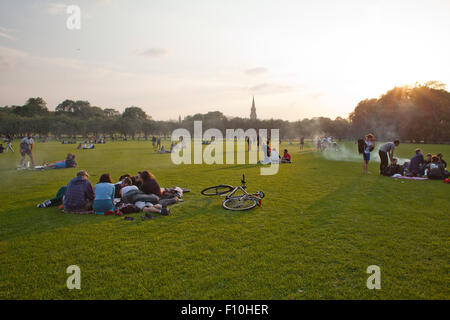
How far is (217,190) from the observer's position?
10.2 m

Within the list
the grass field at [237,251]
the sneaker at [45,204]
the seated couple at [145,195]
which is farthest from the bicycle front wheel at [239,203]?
the sneaker at [45,204]

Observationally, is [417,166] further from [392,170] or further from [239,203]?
[239,203]

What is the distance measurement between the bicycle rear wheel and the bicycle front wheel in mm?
858

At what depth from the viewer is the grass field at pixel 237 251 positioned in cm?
397

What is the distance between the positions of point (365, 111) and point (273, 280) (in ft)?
289

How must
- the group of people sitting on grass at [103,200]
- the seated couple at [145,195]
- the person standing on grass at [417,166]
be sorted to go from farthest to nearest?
the person standing on grass at [417,166] < the seated couple at [145,195] < the group of people sitting on grass at [103,200]

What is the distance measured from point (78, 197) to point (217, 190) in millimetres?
4900

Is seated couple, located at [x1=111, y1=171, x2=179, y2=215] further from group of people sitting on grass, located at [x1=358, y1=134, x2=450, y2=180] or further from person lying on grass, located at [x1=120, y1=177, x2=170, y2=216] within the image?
group of people sitting on grass, located at [x1=358, y1=134, x2=450, y2=180]

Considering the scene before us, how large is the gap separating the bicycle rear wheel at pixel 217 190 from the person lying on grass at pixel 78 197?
4058 mm

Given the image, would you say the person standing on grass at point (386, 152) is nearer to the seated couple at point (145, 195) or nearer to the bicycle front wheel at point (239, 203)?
the bicycle front wheel at point (239, 203)

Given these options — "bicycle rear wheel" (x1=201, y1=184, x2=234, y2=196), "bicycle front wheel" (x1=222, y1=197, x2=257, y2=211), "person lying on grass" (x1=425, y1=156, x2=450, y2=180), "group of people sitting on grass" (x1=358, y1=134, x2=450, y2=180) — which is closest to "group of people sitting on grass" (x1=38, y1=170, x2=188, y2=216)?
"bicycle rear wheel" (x1=201, y1=184, x2=234, y2=196)

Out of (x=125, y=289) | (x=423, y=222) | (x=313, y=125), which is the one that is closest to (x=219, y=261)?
(x=125, y=289)

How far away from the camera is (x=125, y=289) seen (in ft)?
13.0

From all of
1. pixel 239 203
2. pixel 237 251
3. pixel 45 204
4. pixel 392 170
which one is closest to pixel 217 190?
pixel 239 203
